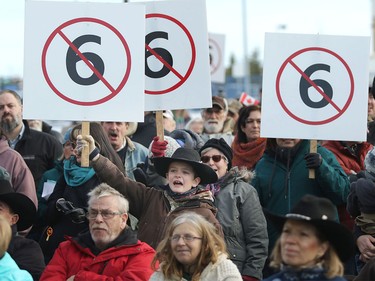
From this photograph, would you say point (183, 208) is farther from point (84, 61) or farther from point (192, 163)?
point (84, 61)

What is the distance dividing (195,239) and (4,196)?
6.14 feet

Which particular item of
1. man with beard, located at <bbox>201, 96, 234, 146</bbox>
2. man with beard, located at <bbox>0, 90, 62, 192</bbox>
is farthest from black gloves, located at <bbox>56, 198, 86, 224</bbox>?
man with beard, located at <bbox>201, 96, 234, 146</bbox>

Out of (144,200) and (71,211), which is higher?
(144,200)

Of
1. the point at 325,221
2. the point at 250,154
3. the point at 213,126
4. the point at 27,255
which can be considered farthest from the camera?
the point at 213,126

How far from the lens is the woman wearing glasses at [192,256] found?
23.9 ft

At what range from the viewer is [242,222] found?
351 inches

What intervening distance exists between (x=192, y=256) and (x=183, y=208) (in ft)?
3.49

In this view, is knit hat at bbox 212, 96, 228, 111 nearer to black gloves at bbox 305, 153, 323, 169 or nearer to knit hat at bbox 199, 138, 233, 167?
knit hat at bbox 199, 138, 233, 167

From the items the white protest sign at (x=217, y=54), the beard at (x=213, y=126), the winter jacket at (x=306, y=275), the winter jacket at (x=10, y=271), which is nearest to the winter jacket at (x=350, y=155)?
the beard at (x=213, y=126)

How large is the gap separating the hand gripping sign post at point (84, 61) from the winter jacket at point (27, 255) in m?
1.03

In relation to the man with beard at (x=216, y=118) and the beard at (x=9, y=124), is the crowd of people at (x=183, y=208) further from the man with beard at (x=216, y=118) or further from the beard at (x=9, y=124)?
the man with beard at (x=216, y=118)

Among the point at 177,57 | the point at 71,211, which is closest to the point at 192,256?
the point at 71,211

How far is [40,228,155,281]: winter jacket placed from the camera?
25.5ft

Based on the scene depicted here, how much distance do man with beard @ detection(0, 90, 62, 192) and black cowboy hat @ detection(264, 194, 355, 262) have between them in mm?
5367
